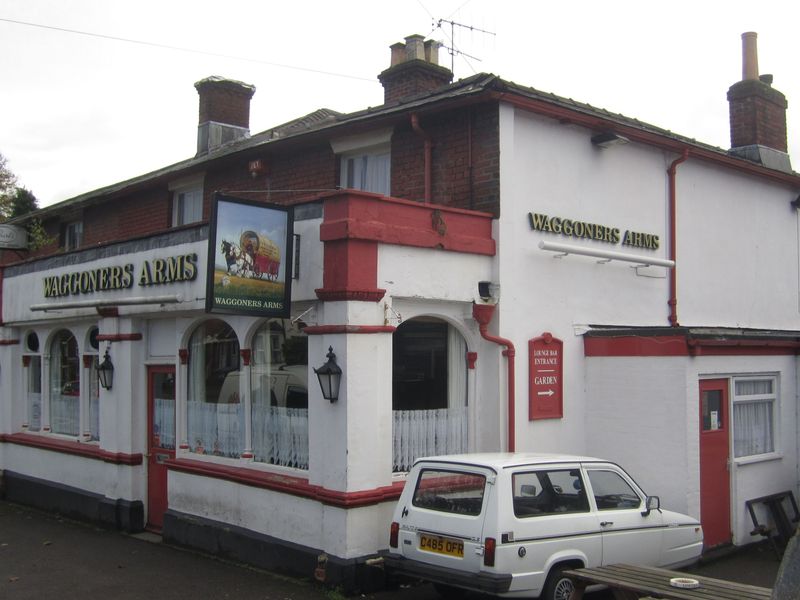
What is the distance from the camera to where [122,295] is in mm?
12672

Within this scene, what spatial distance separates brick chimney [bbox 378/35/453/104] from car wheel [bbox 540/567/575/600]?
8635 mm

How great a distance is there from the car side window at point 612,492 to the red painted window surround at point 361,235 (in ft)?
9.67

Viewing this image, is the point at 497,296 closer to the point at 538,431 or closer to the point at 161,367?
the point at 538,431

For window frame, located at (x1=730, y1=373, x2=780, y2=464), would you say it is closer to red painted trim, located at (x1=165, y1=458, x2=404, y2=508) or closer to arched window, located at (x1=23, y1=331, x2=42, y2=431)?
red painted trim, located at (x1=165, y1=458, x2=404, y2=508)

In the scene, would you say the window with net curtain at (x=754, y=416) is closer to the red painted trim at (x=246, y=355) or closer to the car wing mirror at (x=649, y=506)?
the car wing mirror at (x=649, y=506)

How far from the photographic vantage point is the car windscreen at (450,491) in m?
7.67

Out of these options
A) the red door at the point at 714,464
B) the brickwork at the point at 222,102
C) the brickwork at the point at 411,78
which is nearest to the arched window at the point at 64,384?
the brickwork at the point at 222,102

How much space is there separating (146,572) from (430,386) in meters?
4.04

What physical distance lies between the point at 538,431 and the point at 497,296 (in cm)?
183

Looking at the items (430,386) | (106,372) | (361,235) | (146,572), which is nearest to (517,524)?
(430,386)

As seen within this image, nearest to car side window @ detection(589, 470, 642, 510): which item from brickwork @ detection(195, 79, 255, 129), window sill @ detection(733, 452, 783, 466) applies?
window sill @ detection(733, 452, 783, 466)

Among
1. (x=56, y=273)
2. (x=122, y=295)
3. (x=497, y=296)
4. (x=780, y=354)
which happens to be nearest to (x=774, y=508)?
(x=780, y=354)

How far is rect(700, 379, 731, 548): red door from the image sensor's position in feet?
35.0

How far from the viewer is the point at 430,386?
1036cm
